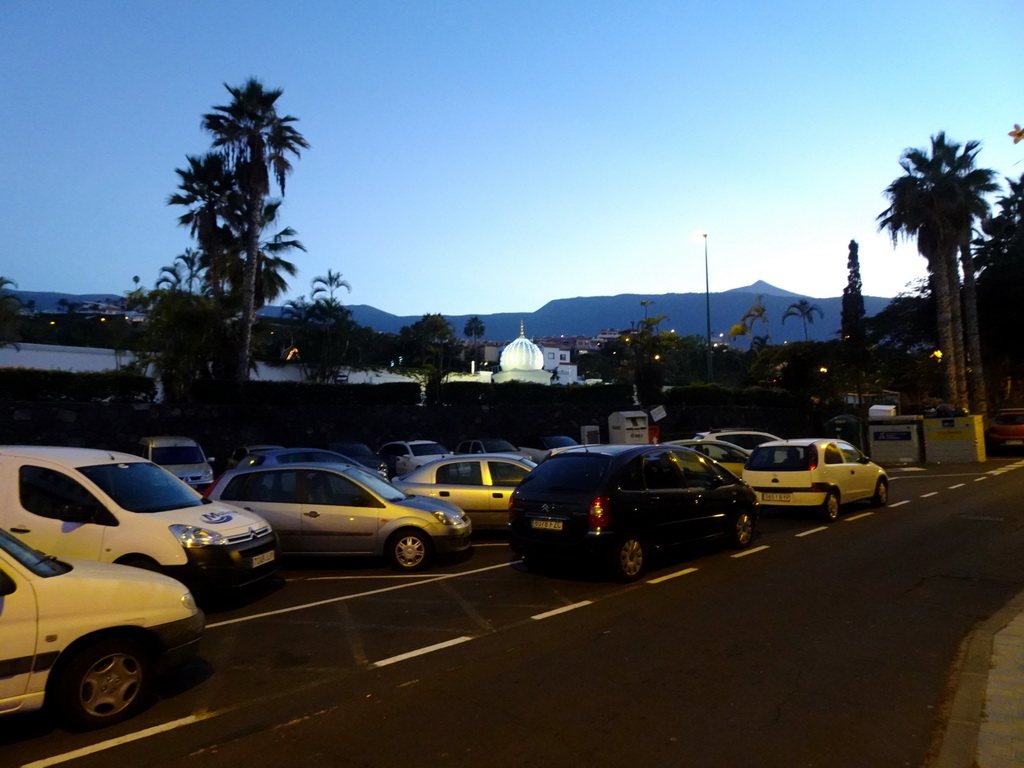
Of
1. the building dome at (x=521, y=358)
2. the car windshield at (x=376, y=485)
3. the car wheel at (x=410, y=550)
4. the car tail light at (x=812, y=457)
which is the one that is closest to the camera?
the car wheel at (x=410, y=550)

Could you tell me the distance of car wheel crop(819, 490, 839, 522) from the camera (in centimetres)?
1409

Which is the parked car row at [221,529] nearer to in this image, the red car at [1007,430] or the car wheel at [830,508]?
the car wheel at [830,508]

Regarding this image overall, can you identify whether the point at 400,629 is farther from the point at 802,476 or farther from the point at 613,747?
the point at 802,476

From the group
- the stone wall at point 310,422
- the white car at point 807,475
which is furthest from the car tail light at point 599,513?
Result: the stone wall at point 310,422

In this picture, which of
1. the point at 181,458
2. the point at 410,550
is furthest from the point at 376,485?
the point at 181,458

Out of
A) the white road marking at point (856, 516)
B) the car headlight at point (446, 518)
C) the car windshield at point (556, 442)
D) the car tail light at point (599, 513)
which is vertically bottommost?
the white road marking at point (856, 516)

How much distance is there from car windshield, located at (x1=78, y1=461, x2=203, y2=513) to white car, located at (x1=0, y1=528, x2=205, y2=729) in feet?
8.07

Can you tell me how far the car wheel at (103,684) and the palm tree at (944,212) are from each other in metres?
38.8

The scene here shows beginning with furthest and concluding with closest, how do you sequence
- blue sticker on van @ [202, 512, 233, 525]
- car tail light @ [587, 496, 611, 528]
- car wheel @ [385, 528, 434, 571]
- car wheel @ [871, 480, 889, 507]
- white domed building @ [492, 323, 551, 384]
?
white domed building @ [492, 323, 551, 384]
car wheel @ [871, 480, 889, 507]
car wheel @ [385, 528, 434, 571]
car tail light @ [587, 496, 611, 528]
blue sticker on van @ [202, 512, 233, 525]

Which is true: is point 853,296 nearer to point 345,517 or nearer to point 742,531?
point 742,531

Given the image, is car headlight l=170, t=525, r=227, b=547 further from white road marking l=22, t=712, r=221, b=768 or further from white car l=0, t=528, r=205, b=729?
white road marking l=22, t=712, r=221, b=768

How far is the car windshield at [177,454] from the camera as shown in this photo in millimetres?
19911

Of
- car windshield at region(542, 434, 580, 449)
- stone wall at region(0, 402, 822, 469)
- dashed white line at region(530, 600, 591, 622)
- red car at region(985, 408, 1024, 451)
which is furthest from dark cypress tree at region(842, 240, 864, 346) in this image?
dashed white line at region(530, 600, 591, 622)

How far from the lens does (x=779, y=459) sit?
14.7m
